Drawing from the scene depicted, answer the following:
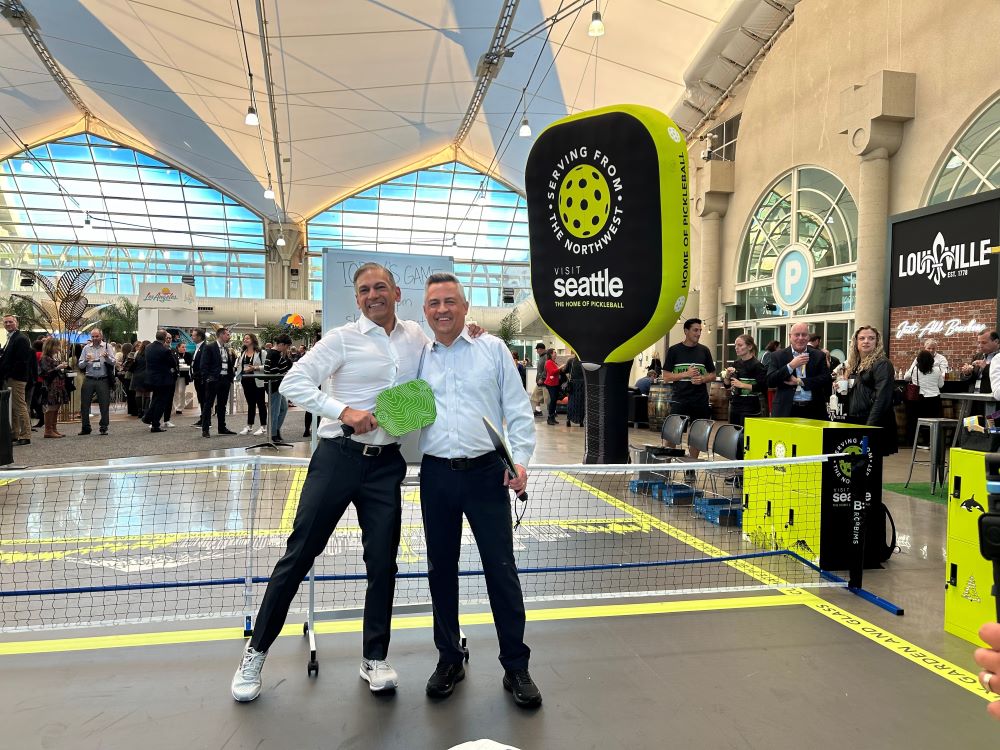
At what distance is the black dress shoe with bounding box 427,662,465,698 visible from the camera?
2711 millimetres

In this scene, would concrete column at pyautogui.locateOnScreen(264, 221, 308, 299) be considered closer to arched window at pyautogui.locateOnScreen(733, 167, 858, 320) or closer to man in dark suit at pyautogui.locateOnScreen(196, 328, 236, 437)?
arched window at pyautogui.locateOnScreen(733, 167, 858, 320)

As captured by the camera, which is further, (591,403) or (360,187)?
(360,187)

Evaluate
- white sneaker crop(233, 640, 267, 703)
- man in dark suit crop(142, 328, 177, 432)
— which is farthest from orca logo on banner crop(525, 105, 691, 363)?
man in dark suit crop(142, 328, 177, 432)

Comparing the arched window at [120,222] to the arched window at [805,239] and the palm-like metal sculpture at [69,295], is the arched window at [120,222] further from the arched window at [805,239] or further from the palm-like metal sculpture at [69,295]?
the arched window at [805,239]

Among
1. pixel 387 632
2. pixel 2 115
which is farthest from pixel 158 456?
pixel 2 115

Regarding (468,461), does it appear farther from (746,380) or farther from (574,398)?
(574,398)

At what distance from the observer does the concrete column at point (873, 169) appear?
1276cm

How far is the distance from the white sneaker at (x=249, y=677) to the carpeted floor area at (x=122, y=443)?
6.71 metres

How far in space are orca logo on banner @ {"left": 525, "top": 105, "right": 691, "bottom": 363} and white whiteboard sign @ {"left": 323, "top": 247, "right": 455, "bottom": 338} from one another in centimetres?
109

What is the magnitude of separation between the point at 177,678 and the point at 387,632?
0.92 m

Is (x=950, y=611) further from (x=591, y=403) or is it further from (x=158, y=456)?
(x=158, y=456)

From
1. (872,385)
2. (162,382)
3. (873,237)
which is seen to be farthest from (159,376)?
(873,237)

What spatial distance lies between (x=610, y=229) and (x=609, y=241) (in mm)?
105

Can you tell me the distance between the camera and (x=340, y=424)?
2760 mm
